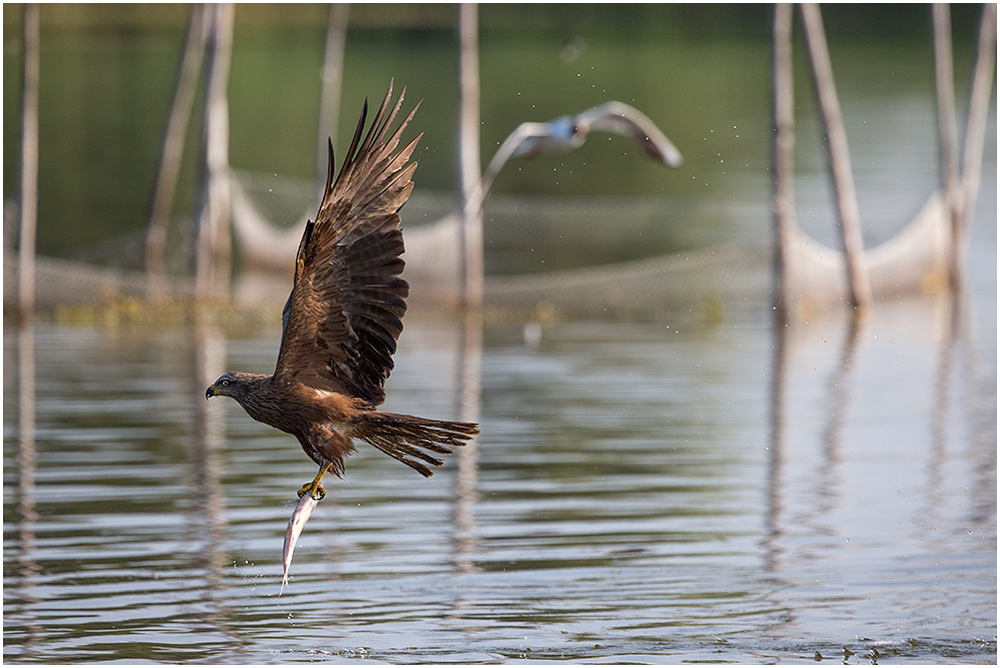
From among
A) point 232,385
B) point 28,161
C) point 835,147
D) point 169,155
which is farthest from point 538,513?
point 169,155

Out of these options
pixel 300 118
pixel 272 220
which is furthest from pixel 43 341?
pixel 300 118

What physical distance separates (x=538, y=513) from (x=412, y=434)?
333 cm

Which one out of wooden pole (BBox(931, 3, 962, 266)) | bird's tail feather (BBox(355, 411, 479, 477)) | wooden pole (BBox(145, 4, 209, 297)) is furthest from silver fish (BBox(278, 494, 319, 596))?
wooden pole (BBox(931, 3, 962, 266))

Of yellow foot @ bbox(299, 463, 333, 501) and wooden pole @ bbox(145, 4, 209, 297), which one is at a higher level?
wooden pole @ bbox(145, 4, 209, 297)

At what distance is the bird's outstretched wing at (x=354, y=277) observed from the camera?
7.02 metres

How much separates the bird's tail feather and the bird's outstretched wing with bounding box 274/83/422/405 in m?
0.28

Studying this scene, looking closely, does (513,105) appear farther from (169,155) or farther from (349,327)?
(349,327)

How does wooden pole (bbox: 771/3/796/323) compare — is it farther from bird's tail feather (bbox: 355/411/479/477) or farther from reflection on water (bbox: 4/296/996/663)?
bird's tail feather (bbox: 355/411/479/477)

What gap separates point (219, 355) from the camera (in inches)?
651

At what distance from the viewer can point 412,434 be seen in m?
6.99

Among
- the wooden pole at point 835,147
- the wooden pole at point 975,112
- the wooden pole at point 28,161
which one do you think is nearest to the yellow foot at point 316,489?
the wooden pole at point 835,147

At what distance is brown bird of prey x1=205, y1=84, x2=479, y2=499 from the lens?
6992mm

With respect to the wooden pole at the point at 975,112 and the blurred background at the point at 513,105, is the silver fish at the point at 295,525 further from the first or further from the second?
the wooden pole at the point at 975,112

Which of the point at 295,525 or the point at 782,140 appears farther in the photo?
the point at 782,140
